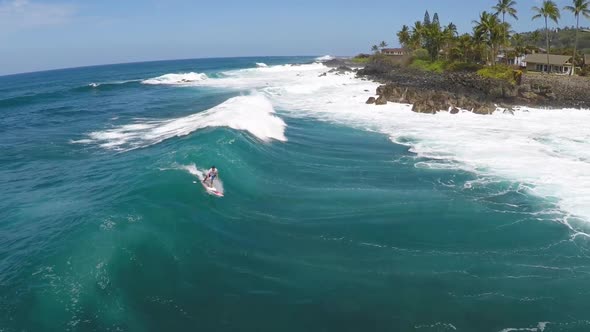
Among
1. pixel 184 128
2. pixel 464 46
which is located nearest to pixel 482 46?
pixel 464 46

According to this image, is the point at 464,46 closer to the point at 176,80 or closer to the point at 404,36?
the point at 404,36

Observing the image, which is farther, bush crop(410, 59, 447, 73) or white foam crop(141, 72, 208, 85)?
white foam crop(141, 72, 208, 85)

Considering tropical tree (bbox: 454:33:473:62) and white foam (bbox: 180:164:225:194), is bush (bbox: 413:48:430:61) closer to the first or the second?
tropical tree (bbox: 454:33:473:62)

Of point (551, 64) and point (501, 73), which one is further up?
point (551, 64)

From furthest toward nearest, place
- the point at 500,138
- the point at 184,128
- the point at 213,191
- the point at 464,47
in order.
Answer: the point at 464,47 → the point at 184,128 → the point at 500,138 → the point at 213,191

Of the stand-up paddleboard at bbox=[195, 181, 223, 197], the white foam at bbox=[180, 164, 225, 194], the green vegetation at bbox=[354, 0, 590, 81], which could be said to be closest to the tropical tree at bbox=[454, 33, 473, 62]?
the green vegetation at bbox=[354, 0, 590, 81]

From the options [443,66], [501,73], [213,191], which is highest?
[443,66]

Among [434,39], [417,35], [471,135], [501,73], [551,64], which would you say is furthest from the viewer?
[417,35]

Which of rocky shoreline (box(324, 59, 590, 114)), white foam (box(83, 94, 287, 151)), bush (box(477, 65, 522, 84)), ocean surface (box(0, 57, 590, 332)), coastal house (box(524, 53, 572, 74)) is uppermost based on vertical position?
coastal house (box(524, 53, 572, 74))

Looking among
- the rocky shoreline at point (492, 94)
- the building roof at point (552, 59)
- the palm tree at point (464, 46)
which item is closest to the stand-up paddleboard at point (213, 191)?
the rocky shoreline at point (492, 94)
